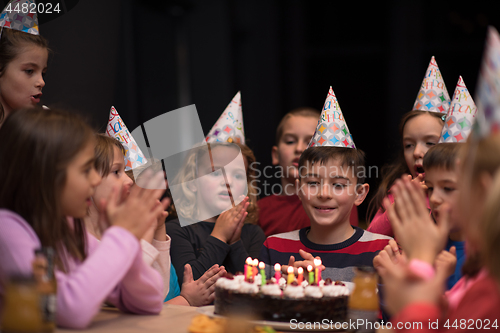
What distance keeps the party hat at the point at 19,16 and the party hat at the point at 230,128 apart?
0.97 m

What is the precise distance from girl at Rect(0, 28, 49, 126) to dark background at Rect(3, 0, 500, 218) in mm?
1494

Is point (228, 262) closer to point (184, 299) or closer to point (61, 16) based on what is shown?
point (184, 299)

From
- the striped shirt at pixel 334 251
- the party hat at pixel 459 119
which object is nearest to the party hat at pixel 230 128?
the striped shirt at pixel 334 251

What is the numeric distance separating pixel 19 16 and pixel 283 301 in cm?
161

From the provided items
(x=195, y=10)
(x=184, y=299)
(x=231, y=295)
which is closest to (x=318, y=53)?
(x=195, y=10)

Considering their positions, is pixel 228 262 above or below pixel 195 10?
below

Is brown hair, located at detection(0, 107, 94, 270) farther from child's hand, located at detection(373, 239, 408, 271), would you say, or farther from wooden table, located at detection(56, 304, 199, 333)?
child's hand, located at detection(373, 239, 408, 271)

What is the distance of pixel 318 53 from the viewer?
450cm

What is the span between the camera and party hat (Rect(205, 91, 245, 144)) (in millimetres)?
2555

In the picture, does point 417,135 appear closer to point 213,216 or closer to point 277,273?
point 213,216

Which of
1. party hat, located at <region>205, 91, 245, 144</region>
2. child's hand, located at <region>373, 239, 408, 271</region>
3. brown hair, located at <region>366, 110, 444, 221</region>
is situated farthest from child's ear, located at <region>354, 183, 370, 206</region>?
party hat, located at <region>205, 91, 245, 144</region>

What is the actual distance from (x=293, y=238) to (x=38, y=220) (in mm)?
1197

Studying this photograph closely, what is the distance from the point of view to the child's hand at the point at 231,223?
2135mm

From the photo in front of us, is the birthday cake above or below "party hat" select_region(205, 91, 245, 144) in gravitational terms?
below
